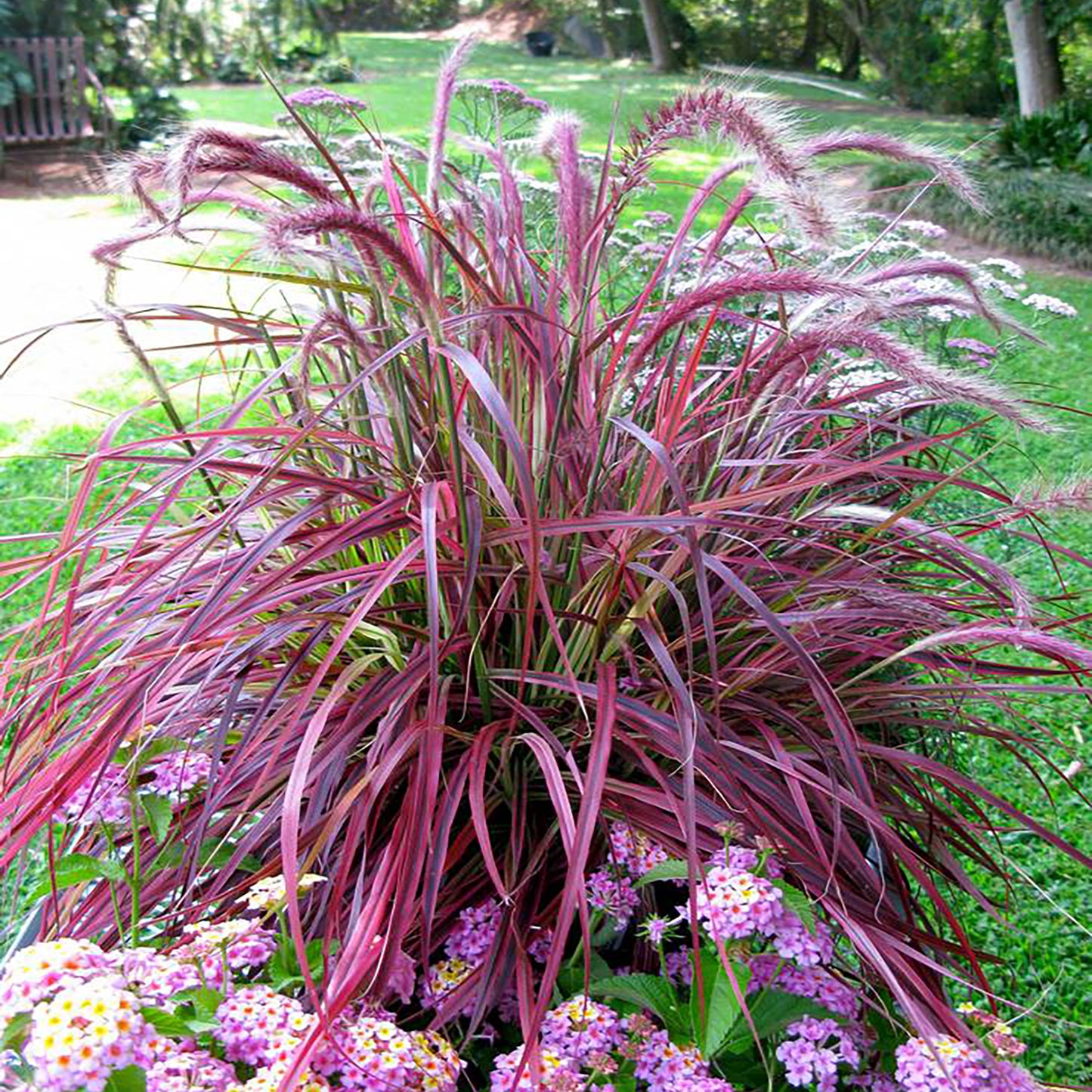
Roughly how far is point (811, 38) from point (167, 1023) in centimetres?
2344

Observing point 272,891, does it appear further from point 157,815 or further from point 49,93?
point 49,93

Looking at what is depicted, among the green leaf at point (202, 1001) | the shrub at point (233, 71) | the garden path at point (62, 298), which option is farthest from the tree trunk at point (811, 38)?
the green leaf at point (202, 1001)

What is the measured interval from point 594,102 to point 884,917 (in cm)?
1566

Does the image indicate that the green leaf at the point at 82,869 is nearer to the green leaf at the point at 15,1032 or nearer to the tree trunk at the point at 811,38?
the green leaf at the point at 15,1032

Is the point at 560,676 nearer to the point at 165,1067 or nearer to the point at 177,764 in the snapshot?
the point at 177,764

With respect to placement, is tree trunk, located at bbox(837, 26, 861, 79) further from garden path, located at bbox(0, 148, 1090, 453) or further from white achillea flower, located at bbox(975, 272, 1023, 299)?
white achillea flower, located at bbox(975, 272, 1023, 299)

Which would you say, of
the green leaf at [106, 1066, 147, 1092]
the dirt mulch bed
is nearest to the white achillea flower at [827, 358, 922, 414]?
the green leaf at [106, 1066, 147, 1092]

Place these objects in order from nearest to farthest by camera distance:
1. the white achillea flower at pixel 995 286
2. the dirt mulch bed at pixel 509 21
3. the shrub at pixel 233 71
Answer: the white achillea flower at pixel 995 286 < the shrub at pixel 233 71 < the dirt mulch bed at pixel 509 21

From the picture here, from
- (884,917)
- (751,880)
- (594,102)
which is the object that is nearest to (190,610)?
(751,880)

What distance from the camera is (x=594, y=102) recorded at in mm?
15711

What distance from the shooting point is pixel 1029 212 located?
8289 millimetres

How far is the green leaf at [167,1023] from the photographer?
100 cm

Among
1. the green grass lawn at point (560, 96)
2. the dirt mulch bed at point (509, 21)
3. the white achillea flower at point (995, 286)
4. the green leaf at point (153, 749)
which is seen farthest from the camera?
the dirt mulch bed at point (509, 21)

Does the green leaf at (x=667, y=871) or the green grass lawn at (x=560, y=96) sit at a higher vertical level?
the green grass lawn at (x=560, y=96)
